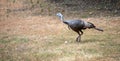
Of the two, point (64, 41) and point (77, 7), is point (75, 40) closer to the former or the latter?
point (64, 41)

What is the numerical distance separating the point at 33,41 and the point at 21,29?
2.34 metres

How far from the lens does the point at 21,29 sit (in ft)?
43.3

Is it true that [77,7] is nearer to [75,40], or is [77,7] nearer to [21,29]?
[21,29]

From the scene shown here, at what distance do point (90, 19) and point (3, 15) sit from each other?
4.53m

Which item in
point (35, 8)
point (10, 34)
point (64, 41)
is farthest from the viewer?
point (35, 8)

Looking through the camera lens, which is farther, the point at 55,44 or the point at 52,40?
the point at 52,40

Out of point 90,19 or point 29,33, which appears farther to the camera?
point 90,19

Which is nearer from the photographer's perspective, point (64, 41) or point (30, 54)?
point (30, 54)

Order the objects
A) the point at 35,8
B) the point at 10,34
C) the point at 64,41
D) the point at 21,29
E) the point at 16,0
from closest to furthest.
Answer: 1. the point at 64,41
2. the point at 10,34
3. the point at 21,29
4. the point at 35,8
5. the point at 16,0

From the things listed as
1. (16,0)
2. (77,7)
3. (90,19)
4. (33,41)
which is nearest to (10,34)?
(33,41)

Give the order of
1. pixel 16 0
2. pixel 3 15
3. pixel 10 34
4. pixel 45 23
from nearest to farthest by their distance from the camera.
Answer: pixel 10 34 → pixel 45 23 → pixel 3 15 → pixel 16 0

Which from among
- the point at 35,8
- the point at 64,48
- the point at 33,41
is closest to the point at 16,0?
the point at 35,8

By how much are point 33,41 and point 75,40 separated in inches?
52.2

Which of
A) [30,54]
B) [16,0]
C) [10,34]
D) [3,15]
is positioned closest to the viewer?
[30,54]
